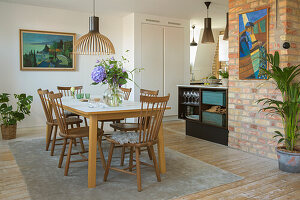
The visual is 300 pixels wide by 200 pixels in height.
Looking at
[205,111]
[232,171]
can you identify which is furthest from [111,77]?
[205,111]

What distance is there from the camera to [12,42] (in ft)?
19.0

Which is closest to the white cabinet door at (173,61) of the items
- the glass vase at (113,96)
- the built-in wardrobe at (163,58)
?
the built-in wardrobe at (163,58)

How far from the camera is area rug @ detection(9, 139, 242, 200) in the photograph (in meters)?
2.62

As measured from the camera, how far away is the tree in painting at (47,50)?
5.93m

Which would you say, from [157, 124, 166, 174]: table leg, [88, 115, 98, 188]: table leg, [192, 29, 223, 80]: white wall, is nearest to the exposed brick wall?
[157, 124, 166, 174]: table leg

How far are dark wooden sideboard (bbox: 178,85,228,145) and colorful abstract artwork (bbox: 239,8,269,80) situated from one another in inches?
21.7

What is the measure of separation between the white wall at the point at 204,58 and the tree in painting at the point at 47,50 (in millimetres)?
4210

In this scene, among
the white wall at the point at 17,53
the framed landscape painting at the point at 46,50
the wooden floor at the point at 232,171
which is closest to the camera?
the wooden floor at the point at 232,171

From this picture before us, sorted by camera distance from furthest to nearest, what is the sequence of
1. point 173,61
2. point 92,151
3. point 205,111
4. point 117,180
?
1. point 173,61
2. point 205,111
3. point 117,180
4. point 92,151

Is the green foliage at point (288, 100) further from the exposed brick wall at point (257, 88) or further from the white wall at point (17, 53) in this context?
the white wall at point (17, 53)

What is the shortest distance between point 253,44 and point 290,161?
1658mm

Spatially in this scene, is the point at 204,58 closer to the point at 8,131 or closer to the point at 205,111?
the point at 205,111

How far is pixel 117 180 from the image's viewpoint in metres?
2.97

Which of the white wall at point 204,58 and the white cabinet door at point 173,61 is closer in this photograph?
the white cabinet door at point 173,61
